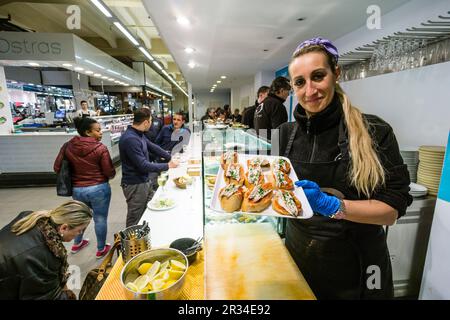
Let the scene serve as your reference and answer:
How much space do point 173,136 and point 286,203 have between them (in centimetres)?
381

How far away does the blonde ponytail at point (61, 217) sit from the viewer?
59.8 inches

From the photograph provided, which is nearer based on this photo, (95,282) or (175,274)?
(175,274)

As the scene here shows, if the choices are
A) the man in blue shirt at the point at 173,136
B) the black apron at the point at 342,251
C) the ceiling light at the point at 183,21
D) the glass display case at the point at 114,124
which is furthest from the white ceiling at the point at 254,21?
the glass display case at the point at 114,124

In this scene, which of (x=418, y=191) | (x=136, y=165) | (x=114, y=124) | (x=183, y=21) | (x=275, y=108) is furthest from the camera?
(x=114, y=124)

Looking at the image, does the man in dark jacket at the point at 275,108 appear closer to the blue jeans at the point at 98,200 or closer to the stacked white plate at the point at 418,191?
the stacked white plate at the point at 418,191

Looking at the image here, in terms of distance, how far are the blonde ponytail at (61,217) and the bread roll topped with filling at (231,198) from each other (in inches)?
55.9

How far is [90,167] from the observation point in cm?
288

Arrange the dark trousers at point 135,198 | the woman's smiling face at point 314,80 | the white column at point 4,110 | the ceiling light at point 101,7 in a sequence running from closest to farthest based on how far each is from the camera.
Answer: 1. the woman's smiling face at point 314,80
2. the dark trousers at point 135,198
3. the ceiling light at point 101,7
4. the white column at point 4,110

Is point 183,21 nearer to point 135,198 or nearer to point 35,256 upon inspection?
point 135,198

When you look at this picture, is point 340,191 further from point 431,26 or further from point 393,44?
point 393,44

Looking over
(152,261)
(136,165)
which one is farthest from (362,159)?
(136,165)

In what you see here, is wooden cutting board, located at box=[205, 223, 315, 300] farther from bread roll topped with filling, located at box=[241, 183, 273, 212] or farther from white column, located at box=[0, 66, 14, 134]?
white column, located at box=[0, 66, 14, 134]

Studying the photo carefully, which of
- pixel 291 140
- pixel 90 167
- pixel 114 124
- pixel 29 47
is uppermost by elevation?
pixel 29 47

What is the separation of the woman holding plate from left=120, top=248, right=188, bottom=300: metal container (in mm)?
656
